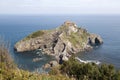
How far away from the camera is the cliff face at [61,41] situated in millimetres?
124400

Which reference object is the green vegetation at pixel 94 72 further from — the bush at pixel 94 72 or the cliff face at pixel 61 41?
the cliff face at pixel 61 41

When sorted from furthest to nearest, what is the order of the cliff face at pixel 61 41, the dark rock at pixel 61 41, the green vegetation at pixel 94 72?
the cliff face at pixel 61 41 → the dark rock at pixel 61 41 → the green vegetation at pixel 94 72

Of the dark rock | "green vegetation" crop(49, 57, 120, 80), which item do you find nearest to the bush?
"green vegetation" crop(49, 57, 120, 80)

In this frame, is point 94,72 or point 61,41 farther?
point 61,41

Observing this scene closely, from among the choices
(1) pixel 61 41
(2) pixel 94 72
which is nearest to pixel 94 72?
(2) pixel 94 72

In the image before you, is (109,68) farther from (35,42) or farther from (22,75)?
(35,42)

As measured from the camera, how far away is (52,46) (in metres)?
128

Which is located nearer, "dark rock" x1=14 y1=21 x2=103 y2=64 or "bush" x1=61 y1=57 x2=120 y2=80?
"bush" x1=61 y1=57 x2=120 y2=80

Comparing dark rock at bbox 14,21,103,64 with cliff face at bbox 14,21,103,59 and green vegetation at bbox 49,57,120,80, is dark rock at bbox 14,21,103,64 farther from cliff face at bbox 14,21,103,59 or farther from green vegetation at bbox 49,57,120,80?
green vegetation at bbox 49,57,120,80

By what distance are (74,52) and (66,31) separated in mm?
18765

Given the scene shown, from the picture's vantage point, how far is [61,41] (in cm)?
12712

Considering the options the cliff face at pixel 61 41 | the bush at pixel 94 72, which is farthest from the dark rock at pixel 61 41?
the bush at pixel 94 72

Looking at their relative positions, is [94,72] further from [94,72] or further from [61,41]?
[61,41]

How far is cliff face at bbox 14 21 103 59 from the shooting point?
408ft
